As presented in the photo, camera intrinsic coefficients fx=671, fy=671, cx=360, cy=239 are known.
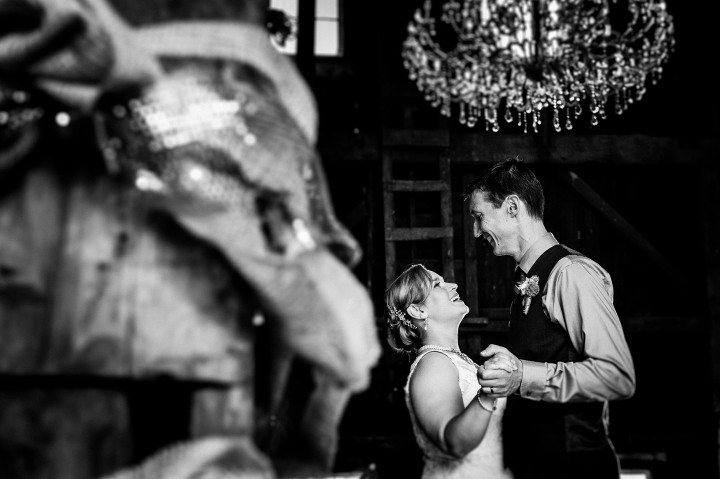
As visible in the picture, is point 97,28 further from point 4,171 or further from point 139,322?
point 139,322

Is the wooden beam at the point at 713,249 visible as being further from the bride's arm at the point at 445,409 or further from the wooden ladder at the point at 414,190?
the bride's arm at the point at 445,409

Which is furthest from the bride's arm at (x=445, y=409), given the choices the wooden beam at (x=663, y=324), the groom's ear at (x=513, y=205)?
the wooden beam at (x=663, y=324)

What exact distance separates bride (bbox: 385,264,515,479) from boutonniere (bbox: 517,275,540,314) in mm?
301

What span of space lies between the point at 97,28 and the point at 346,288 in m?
0.44

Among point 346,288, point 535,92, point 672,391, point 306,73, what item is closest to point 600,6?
point 535,92

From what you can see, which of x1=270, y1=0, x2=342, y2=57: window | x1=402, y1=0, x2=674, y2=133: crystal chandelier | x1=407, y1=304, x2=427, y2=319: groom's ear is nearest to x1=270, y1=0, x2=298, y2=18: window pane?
x1=270, y1=0, x2=342, y2=57: window

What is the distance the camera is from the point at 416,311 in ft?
9.18

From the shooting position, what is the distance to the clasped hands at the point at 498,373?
1915 millimetres

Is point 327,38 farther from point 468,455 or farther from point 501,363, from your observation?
point 501,363

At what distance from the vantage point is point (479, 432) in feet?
6.48

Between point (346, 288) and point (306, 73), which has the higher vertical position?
point (306, 73)

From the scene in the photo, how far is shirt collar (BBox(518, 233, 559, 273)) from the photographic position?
2.64 meters

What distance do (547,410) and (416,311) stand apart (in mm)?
678

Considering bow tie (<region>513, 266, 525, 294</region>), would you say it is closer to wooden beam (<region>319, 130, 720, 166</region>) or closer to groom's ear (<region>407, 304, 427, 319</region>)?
groom's ear (<region>407, 304, 427, 319</region>)
